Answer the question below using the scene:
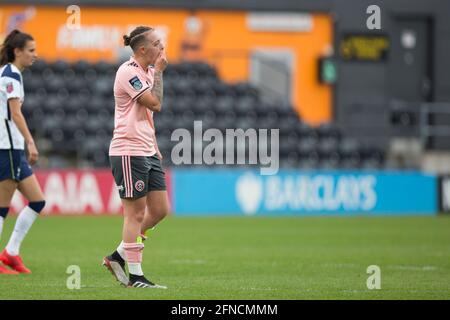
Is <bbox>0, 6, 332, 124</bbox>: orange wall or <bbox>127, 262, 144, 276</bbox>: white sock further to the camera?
<bbox>0, 6, 332, 124</bbox>: orange wall

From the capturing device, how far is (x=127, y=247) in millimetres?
9102

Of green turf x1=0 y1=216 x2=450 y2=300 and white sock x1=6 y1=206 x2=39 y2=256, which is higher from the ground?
white sock x1=6 y1=206 x2=39 y2=256

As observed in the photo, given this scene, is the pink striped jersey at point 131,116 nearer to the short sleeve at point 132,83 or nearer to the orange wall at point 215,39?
the short sleeve at point 132,83

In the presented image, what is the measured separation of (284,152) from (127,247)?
712 inches

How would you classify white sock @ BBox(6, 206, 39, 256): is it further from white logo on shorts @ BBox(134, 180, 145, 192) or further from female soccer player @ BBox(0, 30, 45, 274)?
white logo on shorts @ BBox(134, 180, 145, 192)

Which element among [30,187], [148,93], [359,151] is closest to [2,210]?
[30,187]

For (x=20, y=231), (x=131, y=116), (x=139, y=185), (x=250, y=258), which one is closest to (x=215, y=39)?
(x=250, y=258)

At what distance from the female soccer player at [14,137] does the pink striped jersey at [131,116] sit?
164 cm

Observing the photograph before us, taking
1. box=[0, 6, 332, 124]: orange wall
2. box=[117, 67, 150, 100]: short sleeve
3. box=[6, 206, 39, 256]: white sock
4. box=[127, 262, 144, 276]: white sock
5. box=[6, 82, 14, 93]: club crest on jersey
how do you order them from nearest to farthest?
box=[117, 67, 150, 100]: short sleeve
box=[127, 262, 144, 276]: white sock
box=[6, 82, 14, 93]: club crest on jersey
box=[6, 206, 39, 256]: white sock
box=[0, 6, 332, 124]: orange wall

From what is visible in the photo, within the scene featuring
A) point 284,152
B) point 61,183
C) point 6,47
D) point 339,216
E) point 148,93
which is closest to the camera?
point 148,93

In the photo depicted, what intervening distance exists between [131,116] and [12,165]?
81.3 inches

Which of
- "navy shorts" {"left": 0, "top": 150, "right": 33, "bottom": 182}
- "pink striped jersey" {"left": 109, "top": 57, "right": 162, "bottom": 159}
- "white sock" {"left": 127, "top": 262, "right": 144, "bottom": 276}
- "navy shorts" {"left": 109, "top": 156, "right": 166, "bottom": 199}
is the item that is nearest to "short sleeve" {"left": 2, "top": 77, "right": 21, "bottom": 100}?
"navy shorts" {"left": 0, "top": 150, "right": 33, "bottom": 182}

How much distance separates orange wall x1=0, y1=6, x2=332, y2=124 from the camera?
29.8m
